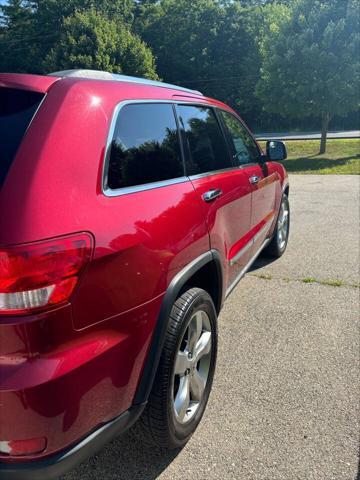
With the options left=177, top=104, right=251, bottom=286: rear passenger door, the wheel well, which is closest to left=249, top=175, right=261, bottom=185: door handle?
left=177, top=104, right=251, bottom=286: rear passenger door

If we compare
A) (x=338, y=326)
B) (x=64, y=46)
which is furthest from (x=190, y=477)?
(x=64, y=46)

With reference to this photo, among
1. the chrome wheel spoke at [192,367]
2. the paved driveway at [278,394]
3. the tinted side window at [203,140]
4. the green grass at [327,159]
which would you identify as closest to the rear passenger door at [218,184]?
the tinted side window at [203,140]

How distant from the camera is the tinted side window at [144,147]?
77.2 inches

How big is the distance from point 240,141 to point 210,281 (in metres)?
1.59

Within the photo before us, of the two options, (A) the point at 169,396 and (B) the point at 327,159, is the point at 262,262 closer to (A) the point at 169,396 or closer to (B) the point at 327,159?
(A) the point at 169,396

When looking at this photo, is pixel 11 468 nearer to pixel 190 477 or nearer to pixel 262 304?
pixel 190 477

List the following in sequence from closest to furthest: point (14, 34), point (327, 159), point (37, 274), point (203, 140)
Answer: point (37, 274)
point (203, 140)
point (327, 159)
point (14, 34)

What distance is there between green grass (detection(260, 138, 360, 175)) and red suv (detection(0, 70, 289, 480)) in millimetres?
12811

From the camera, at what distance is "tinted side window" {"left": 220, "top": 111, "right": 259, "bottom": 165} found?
11.8 feet

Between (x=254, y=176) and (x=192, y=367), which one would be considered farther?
(x=254, y=176)

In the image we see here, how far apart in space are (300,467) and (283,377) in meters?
0.78

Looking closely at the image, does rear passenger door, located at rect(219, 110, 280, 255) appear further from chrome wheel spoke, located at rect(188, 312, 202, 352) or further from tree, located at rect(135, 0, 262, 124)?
tree, located at rect(135, 0, 262, 124)

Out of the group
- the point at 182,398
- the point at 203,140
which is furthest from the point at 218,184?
the point at 182,398

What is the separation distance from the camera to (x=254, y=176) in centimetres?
382
